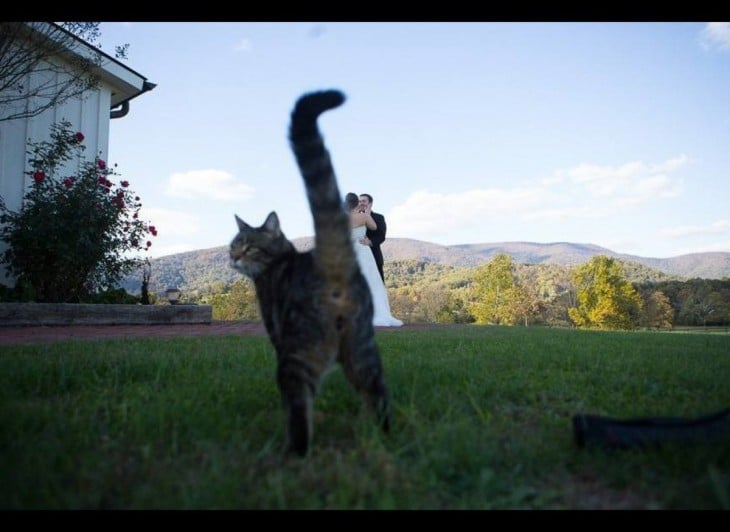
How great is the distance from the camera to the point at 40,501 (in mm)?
1762

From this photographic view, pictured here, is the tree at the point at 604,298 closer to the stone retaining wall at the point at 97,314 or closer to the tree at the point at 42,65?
the stone retaining wall at the point at 97,314

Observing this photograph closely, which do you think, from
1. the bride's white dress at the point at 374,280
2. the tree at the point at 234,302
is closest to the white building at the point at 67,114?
the bride's white dress at the point at 374,280

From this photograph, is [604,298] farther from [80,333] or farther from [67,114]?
[80,333]

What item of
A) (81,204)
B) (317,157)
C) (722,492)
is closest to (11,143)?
(81,204)

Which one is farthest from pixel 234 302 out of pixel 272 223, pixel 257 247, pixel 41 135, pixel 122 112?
pixel 257 247

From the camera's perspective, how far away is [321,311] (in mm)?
2574

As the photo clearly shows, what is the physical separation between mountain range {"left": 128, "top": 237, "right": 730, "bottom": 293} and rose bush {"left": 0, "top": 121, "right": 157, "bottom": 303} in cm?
140

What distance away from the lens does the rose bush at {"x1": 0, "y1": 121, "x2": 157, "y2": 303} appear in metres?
9.35

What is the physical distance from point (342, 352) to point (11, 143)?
11254 mm

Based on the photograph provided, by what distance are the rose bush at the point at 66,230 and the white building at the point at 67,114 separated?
27cm

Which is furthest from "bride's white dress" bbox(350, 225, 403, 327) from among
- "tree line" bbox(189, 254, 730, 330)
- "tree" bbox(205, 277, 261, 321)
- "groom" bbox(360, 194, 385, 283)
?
"tree" bbox(205, 277, 261, 321)

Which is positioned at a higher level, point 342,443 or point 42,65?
point 42,65

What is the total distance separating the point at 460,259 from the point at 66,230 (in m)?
75.4

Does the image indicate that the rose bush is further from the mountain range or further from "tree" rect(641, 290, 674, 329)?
"tree" rect(641, 290, 674, 329)
